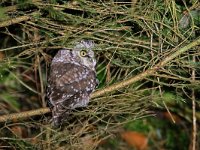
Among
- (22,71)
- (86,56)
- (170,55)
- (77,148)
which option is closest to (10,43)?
(22,71)

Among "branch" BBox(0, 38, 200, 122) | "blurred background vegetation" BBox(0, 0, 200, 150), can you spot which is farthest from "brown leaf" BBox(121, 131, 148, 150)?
"branch" BBox(0, 38, 200, 122)

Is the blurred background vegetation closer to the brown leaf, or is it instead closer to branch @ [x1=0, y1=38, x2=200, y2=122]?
branch @ [x1=0, y1=38, x2=200, y2=122]

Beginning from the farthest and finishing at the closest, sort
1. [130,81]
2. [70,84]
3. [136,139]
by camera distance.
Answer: [136,139] < [70,84] < [130,81]

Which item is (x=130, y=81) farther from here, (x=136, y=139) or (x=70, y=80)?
(x=136, y=139)

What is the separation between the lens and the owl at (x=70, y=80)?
11.1 ft

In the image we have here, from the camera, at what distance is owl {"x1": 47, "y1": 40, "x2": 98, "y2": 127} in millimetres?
3383

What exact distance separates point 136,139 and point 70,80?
2.31 m

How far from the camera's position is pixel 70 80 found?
3.61 metres

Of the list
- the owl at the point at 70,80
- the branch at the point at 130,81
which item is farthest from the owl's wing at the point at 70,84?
the branch at the point at 130,81

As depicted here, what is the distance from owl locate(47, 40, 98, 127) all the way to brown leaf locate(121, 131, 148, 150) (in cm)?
178

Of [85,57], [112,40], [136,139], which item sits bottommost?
[136,139]

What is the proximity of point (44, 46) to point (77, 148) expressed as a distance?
783 mm

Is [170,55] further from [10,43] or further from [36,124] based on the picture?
[10,43]

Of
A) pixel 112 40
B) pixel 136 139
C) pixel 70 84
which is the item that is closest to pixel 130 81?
pixel 112 40
